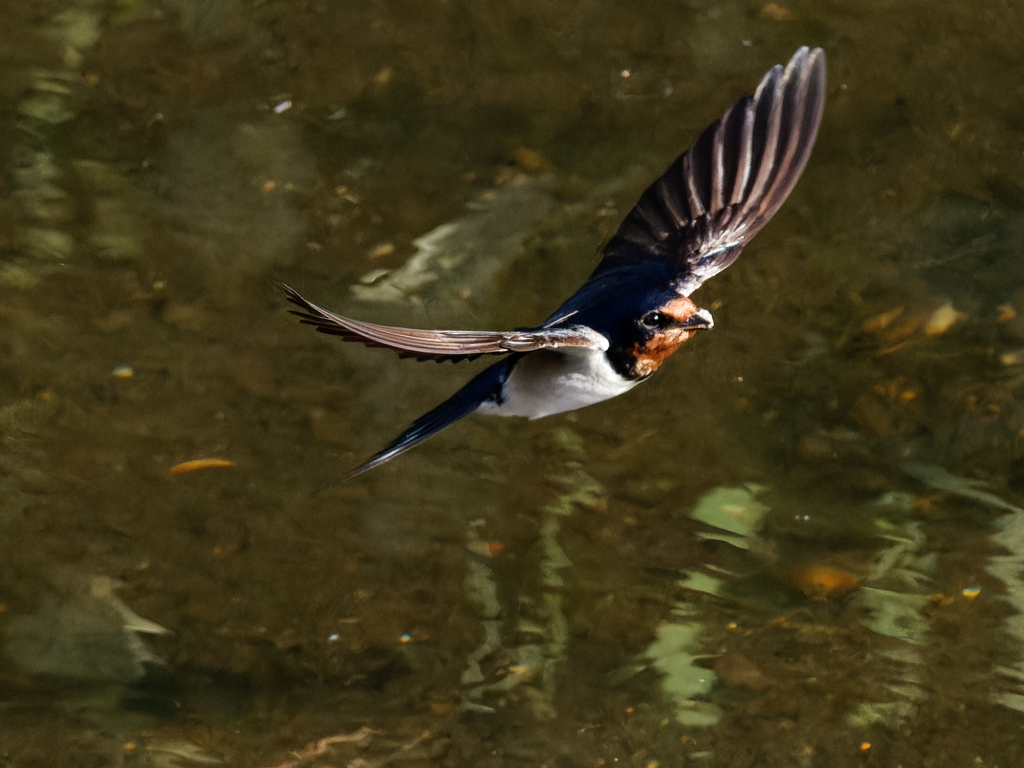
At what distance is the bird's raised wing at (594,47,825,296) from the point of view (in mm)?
2576

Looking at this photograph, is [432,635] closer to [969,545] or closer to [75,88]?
[969,545]

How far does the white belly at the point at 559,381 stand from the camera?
2539mm

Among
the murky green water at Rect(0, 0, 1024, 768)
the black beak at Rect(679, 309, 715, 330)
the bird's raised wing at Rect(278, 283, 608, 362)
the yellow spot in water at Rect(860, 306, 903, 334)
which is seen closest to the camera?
the bird's raised wing at Rect(278, 283, 608, 362)

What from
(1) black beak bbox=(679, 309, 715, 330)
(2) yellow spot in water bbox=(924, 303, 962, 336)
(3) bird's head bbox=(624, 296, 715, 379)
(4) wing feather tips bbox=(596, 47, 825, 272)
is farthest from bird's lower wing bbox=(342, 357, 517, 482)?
(2) yellow spot in water bbox=(924, 303, 962, 336)

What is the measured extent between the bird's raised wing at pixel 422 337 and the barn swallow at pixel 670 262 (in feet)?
1.13

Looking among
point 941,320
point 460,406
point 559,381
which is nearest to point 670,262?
point 559,381

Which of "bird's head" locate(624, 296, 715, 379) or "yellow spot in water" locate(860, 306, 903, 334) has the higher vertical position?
"bird's head" locate(624, 296, 715, 379)

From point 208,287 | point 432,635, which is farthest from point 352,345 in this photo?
point 432,635

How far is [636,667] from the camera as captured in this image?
3736 millimetres

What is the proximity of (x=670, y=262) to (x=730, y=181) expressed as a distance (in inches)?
10.6

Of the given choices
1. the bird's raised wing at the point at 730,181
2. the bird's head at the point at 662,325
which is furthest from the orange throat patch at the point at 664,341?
the bird's raised wing at the point at 730,181

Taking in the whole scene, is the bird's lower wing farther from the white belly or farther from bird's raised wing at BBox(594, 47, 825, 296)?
bird's raised wing at BBox(594, 47, 825, 296)

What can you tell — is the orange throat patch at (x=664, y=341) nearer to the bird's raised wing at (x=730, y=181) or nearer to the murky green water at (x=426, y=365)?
the bird's raised wing at (x=730, y=181)

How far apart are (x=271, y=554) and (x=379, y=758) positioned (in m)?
0.83
